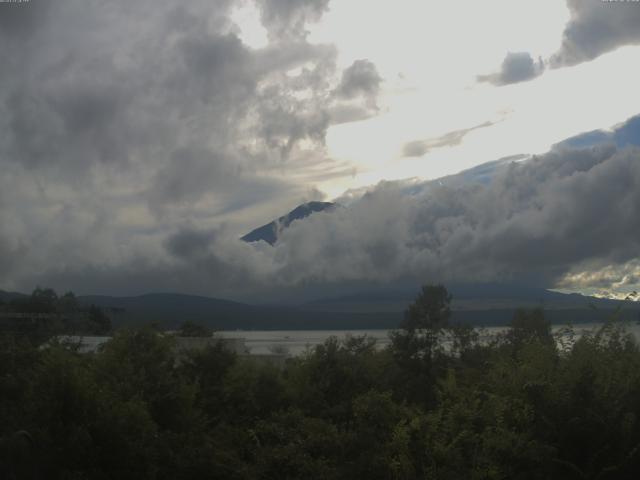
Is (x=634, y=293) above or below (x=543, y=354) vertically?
above

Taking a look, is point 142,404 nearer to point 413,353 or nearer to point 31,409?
point 31,409

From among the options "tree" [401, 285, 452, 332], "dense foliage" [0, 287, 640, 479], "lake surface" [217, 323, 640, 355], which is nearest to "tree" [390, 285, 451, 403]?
"tree" [401, 285, 452, 332]

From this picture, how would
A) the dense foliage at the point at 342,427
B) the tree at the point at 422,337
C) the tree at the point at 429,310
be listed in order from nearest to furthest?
the dense foliage at the point at 342,427 < the tree at the point at 422,337 < the tree at the point at 429,310

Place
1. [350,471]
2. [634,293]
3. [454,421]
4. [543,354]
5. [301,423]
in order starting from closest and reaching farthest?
[350,471] < [454,421] < [301,423] < [543,354] < [634,293]

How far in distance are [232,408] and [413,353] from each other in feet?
97.9

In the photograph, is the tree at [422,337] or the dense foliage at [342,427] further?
the tree at [422,337]

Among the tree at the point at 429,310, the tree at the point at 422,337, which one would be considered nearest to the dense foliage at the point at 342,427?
the tree at the point at 422,337

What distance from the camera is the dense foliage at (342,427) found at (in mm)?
14188

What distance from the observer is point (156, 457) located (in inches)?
598

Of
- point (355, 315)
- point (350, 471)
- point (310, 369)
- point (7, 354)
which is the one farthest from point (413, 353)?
point (355, 315)

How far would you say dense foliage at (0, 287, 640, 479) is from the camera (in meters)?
14.2

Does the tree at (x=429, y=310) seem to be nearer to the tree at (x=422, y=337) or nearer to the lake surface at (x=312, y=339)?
the tree at (x=422, y=337)

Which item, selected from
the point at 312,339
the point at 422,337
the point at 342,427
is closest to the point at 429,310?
the point at 422,337

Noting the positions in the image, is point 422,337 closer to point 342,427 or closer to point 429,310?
point 429,310
